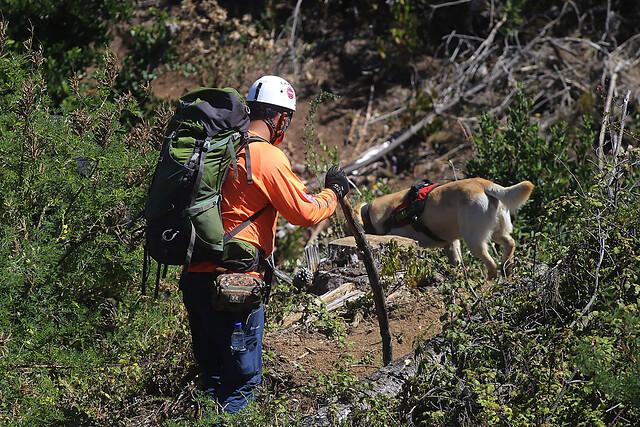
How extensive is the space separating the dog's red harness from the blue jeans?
4.56 meters

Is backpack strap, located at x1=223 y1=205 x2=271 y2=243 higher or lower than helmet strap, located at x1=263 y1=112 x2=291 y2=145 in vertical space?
lower

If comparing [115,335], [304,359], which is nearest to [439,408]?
[304,359]

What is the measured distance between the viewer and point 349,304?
7.20 metres

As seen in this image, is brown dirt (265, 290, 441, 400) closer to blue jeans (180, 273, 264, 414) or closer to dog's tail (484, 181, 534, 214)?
blue jeans (180, 273, 264, 414)

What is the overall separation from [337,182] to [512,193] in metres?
3.85

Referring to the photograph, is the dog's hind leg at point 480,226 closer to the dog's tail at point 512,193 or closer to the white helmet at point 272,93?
the dog's tail at point 512,193

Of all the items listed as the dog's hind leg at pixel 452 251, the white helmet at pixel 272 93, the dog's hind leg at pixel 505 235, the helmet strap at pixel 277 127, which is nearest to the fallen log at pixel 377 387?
the helmet strap at pixel 277 127

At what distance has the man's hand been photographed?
17.5 ft

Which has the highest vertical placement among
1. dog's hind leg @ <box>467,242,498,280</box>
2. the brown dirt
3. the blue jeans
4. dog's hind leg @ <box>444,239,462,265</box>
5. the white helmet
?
the white helmet

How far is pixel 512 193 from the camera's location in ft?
28.9

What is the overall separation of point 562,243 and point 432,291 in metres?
1.46

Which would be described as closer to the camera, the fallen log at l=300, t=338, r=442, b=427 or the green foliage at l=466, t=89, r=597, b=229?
the fallen log at l=300, t=338, r=442, b=427

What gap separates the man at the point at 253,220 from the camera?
4797 mm

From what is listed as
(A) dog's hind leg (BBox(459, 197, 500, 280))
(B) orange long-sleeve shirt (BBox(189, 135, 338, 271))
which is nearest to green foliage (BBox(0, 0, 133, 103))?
(A) dog's hind leg (BBox(459, 197, 500, 280))
